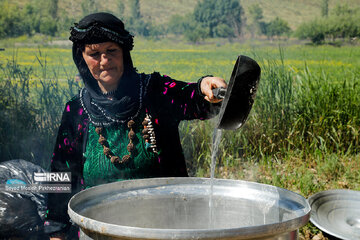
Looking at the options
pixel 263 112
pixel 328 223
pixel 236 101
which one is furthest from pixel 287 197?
pixel 263 112

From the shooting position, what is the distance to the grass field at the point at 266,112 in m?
4.48

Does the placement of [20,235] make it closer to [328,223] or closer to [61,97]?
[61,97]

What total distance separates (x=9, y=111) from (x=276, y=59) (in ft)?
9.57

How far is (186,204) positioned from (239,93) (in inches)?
23.3

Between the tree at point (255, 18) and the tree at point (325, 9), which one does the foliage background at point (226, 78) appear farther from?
the tree at point (325, 9)

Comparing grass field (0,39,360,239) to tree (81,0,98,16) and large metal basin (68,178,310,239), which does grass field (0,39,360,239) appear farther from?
large metal basin (68,178,310,239)

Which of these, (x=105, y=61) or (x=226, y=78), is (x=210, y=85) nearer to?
(x=105, y=61)

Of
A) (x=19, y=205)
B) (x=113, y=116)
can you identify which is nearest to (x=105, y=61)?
(x=113, y=116)

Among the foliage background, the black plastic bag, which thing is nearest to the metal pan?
the foliage background

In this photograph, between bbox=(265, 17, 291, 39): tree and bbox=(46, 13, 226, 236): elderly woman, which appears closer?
bbox=(46, 13, 226, 236): elderly woman

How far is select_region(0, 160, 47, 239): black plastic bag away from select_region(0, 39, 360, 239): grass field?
2.35ft

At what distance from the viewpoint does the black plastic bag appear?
11.3 ft

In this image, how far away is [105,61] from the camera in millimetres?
2549

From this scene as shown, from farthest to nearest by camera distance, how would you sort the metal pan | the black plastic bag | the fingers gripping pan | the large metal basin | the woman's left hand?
the metal pan < the black plastic bag < the woman's left hand < the large metal basin < the fingers gripping pan
